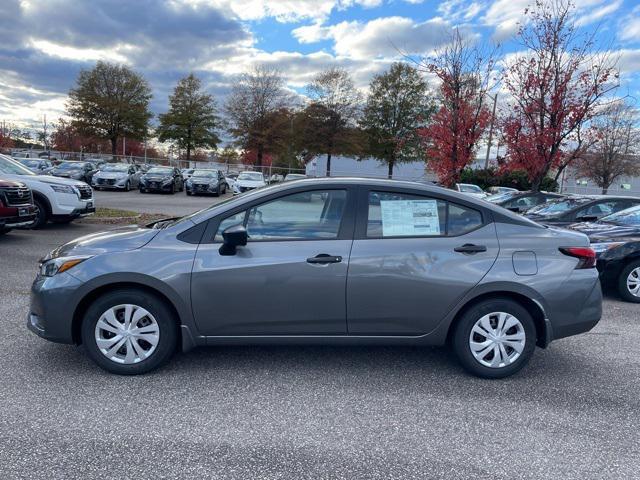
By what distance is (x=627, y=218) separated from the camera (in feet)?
24.8

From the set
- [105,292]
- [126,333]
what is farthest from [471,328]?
[105,292]

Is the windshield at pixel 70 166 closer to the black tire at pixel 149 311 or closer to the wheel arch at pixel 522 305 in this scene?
the black tire at pixel 149 311

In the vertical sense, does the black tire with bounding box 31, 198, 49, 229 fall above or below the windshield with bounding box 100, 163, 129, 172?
below

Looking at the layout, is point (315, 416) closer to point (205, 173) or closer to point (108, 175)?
point (205, 173)

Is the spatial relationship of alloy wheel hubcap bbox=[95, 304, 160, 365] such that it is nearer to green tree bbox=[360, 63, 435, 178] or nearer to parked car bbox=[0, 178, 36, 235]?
parked car bbox=[0, 178, 36, 235]

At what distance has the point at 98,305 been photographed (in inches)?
145

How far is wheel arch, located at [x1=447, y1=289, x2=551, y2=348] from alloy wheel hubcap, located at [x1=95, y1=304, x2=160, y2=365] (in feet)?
7.82

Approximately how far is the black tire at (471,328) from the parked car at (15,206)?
8.21 m

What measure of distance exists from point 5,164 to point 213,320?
9.44m

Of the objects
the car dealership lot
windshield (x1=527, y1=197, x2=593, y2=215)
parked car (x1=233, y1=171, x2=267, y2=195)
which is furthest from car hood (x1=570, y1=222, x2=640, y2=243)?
parked car (x1=233, y1=171, x2=267, y2=195)

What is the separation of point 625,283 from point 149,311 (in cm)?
636

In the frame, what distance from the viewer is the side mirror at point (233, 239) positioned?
11.8 ft

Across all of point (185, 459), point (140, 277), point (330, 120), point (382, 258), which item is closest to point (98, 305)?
point (140, 277)

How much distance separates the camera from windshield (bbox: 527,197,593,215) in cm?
948
